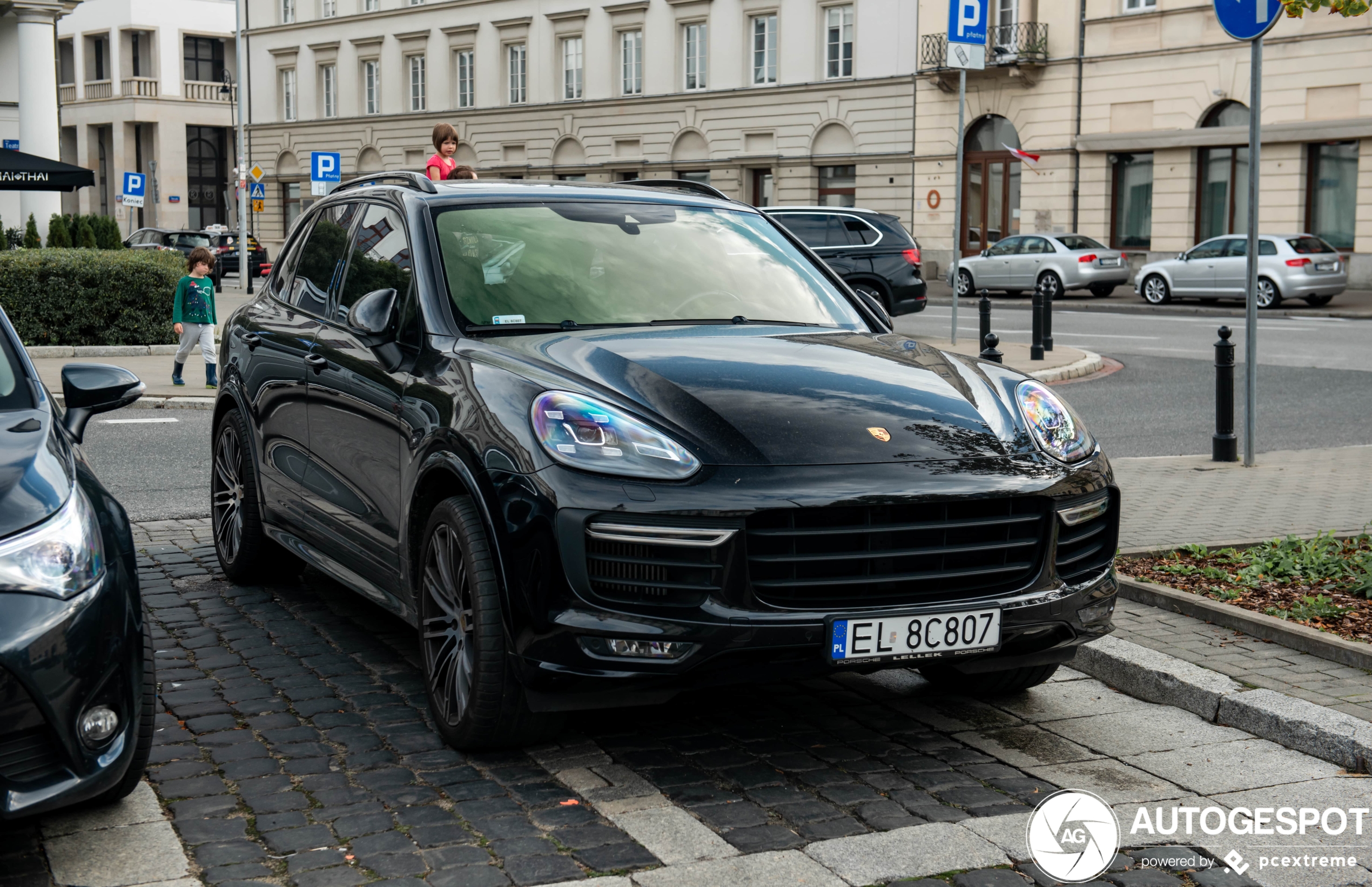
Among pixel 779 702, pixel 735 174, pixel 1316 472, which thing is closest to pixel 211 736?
pixel 779 702

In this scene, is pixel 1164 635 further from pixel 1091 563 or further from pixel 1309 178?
pixel 1309 178

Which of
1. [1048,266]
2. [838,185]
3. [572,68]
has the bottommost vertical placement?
[1048,266]

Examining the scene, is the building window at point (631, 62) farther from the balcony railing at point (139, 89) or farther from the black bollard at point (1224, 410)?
the black bollard at point (1224, 410)

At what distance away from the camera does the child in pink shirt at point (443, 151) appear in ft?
36.9

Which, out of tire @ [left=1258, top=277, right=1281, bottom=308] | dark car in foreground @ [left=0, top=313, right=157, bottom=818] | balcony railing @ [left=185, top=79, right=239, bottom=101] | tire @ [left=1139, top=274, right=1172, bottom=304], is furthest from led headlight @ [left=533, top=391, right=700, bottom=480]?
balcony railing @ [left=185, top=79, right=239, bottom=101]

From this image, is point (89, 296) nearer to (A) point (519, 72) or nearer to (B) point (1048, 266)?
(B) point (1048, 266)

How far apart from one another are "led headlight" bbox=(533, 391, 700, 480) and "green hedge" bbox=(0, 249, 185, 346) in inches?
630

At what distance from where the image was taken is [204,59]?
74688 mm

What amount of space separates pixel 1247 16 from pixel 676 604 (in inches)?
242

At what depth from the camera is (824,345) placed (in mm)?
4957

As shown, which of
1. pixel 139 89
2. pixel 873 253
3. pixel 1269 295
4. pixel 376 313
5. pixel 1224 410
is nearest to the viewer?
pixel 376 313

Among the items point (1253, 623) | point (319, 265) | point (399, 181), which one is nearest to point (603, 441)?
point (399, 181)

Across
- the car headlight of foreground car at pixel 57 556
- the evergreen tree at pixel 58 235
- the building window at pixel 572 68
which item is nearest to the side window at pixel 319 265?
the car headlight of foreground car at pixel 57 556

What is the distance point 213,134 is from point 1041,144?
47432 mm
